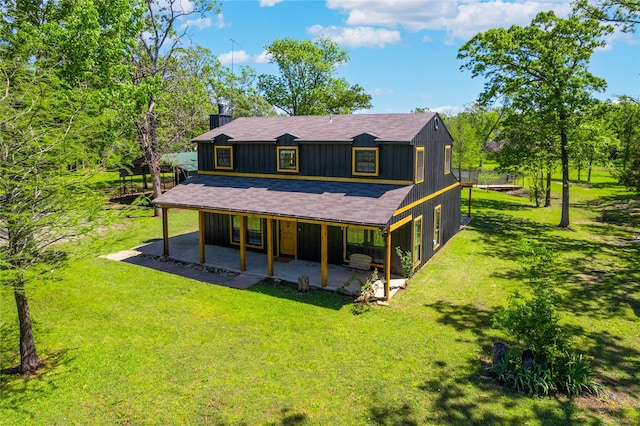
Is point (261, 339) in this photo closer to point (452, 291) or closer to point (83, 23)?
point (452, 291)

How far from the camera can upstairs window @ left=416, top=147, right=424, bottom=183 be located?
16.1 meters

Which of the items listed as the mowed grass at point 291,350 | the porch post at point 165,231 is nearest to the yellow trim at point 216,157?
the porch post at point 165,231

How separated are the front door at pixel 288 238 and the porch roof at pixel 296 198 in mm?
1747

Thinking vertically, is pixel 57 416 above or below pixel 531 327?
below

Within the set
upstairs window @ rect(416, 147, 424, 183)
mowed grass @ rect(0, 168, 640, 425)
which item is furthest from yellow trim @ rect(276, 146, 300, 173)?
mowed grass @ rect(0, 168, 640, 425)

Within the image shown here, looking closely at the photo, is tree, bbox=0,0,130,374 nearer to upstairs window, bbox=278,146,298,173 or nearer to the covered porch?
the covered porch

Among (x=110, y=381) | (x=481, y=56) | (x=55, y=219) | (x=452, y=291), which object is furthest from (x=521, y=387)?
(x=481, y=56)

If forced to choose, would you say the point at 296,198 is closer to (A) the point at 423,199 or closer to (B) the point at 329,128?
(B) the point at 329,128

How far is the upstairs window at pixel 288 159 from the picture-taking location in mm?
18156

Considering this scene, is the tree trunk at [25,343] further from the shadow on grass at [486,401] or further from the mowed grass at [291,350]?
the shadow on grass at [486,401]

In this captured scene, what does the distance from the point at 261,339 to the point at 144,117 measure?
19251mm

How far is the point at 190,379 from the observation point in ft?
30.6

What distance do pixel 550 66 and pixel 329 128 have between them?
15779mm

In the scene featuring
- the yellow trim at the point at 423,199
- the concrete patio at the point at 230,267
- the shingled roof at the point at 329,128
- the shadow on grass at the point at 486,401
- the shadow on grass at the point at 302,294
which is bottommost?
the shadow on grass at the point at 486,401
